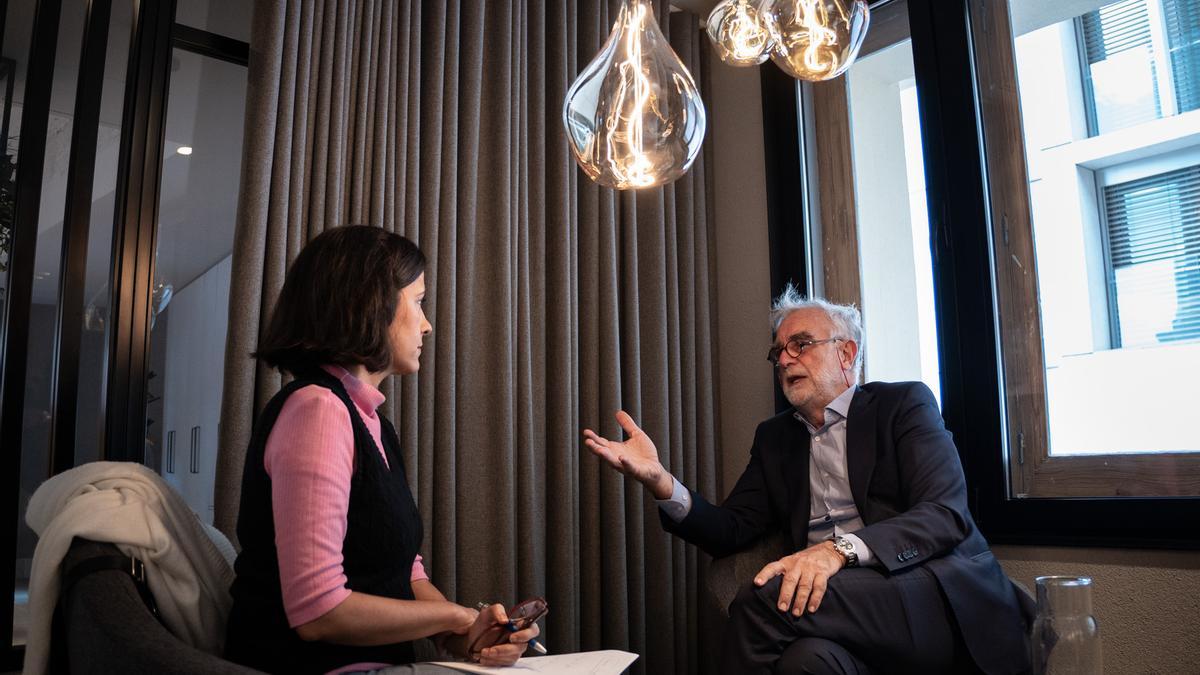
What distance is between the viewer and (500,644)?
1410 millimetres

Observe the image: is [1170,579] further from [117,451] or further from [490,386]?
[117,451]

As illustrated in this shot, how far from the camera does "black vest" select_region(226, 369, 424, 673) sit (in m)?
1.31

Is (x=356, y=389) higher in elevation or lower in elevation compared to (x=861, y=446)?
higher

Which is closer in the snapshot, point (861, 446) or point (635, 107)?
point (635, 107)

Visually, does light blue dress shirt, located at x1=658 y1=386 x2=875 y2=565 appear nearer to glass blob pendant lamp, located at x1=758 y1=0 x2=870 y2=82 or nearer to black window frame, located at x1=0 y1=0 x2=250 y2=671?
glass blob pendant lamp, located at x1=758 y1=0 x2=870 y2=82

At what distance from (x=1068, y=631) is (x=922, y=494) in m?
0.48

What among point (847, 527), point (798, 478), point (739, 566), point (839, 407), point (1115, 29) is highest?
point (1115, 29)

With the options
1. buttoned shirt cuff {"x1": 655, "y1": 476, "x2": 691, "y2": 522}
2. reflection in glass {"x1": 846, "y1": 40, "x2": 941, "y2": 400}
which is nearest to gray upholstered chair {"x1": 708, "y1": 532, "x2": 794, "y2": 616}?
buttoned shirt cuff {"x1": 655, "y1": 476, "x2": 691, "y2": 522}

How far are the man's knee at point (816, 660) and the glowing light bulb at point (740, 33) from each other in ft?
3.70

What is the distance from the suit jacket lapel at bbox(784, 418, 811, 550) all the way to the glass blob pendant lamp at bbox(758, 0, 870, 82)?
123 centimetres

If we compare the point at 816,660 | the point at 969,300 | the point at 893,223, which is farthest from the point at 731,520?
the point at 893,223

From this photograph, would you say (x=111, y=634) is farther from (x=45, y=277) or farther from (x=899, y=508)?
(x=899, y=508)

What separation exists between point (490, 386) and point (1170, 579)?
6.04 ft

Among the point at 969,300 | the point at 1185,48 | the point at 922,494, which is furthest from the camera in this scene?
the point at 969,300
